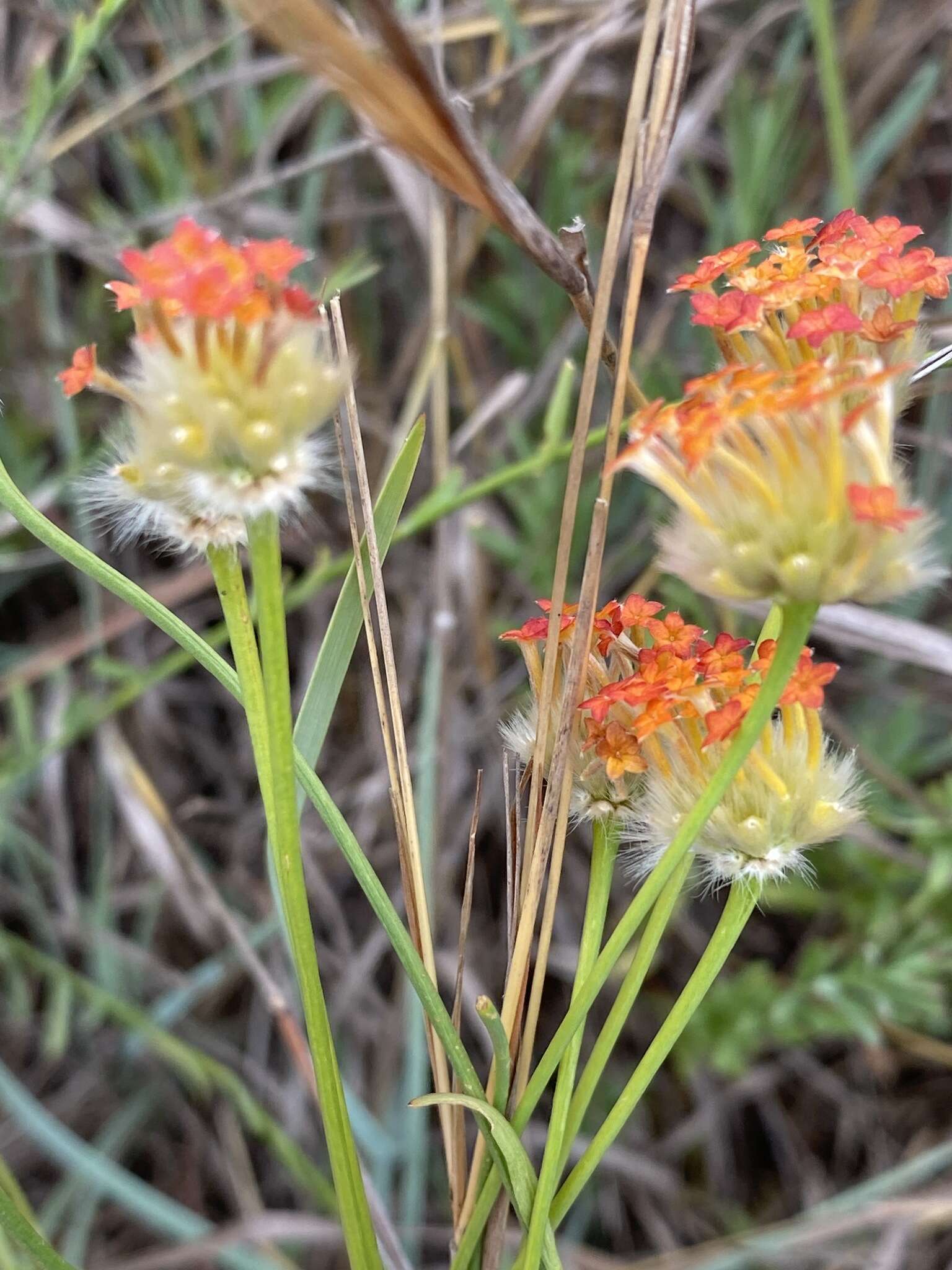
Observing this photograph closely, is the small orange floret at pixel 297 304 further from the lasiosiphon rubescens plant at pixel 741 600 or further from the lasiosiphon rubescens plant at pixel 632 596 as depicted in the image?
the lasiosiphon rubescens plant at pixel 741 600

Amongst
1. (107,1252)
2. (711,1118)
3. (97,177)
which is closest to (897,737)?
(711,1118)

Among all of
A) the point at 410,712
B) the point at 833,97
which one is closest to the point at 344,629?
the point at 833,97

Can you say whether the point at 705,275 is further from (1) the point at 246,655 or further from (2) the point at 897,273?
(1) the point at 246,655

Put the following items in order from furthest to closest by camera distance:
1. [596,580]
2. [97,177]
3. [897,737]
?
[97,177] < [897,737] < [596,580]

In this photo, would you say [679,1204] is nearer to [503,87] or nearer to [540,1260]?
[540,1260]

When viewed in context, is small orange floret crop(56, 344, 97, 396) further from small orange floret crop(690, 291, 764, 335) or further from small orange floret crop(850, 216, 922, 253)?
small orange floret crop(850, 216, 922, 253)

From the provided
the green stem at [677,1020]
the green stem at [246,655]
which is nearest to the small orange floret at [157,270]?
the green stem at [246,655]
